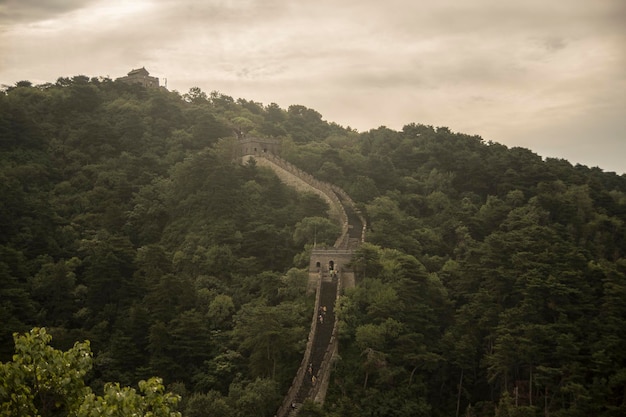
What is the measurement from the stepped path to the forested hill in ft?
3.23

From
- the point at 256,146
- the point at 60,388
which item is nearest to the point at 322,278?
the point at 256,146

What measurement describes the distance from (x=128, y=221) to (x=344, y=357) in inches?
1172

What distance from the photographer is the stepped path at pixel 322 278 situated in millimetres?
42906

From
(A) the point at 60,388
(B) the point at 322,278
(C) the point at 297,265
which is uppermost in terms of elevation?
(C) the point at 297,265

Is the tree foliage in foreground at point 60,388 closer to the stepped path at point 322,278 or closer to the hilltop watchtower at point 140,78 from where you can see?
the stepped path at point 322,278

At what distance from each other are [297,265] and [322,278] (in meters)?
3.73

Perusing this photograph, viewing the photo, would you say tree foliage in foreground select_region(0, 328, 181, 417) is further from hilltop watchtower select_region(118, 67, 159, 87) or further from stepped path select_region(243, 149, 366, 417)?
hilltop watchtower select_region(118, 67, 159, 87)

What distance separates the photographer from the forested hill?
4525 centimetres

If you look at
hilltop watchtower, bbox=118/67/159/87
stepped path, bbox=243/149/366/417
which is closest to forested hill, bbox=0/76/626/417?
stepped path, bbox=243/149/366/417

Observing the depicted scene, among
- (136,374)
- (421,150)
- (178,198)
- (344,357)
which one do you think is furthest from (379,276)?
(421,150)

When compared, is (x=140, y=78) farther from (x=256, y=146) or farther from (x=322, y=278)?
(x=322, y=278)

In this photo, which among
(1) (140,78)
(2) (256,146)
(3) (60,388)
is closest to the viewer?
(3) (60,388)

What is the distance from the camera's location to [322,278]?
53031 millimetres

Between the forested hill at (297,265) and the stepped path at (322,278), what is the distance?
986mm
